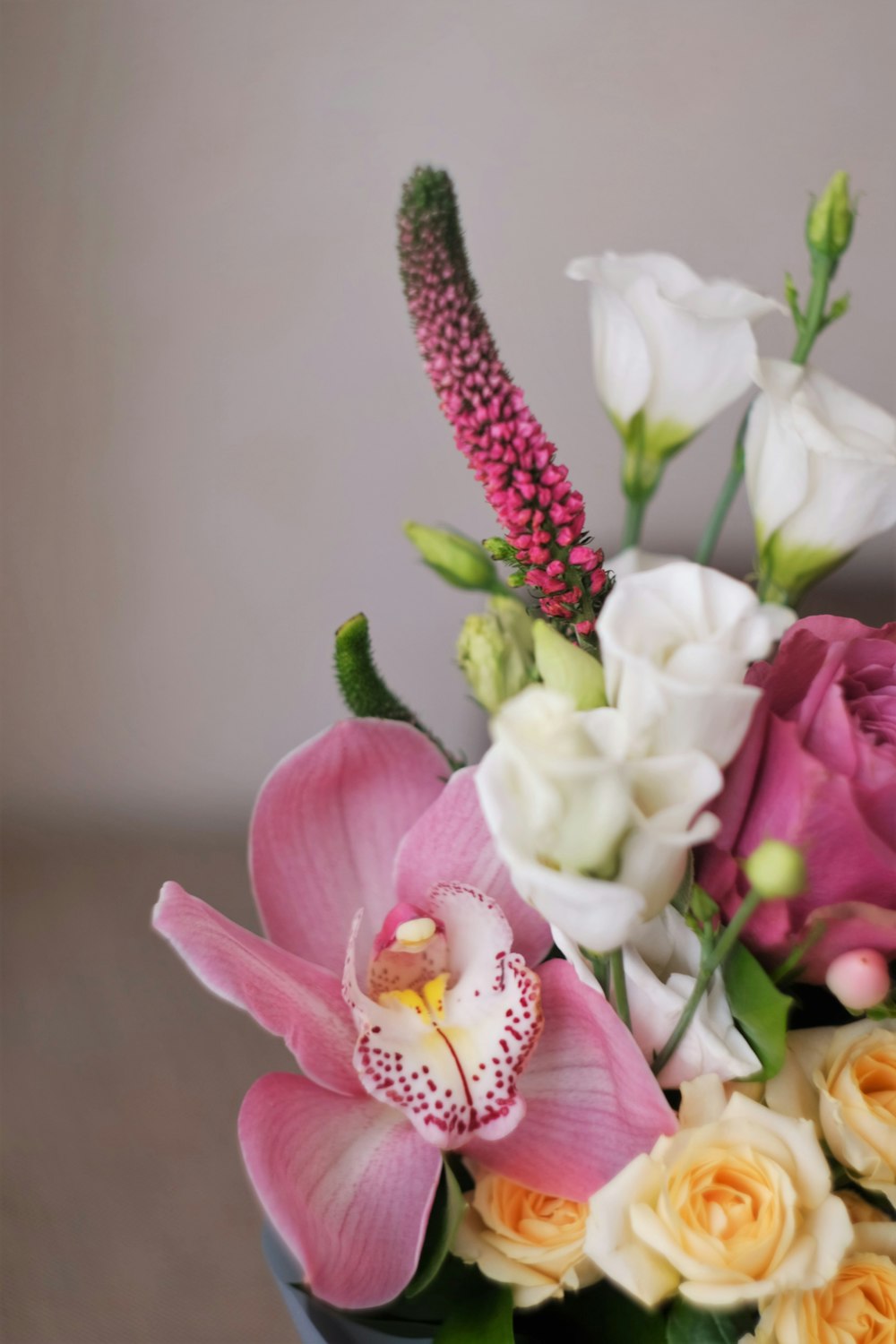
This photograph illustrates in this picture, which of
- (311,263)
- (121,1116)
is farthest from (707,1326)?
(311,263)

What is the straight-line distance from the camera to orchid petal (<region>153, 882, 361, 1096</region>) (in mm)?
287

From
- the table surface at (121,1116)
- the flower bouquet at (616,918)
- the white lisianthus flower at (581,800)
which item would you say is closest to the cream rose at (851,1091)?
the flower bouquet at (616,918)

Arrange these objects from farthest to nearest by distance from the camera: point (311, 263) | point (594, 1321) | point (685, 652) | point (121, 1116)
Result: point (311, 263), point (121, 1116), point (594, 1321), point (685, 652)

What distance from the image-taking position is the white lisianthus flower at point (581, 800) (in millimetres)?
220

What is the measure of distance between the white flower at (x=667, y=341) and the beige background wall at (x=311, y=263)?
718 millimetres

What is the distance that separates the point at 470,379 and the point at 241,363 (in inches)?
31.4

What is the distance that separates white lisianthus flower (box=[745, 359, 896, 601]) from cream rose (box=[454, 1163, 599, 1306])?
0.60 ft

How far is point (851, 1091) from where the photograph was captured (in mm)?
285

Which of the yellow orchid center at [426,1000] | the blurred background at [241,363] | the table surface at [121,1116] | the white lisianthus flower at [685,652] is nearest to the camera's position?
the white lisianthus flower at [685,652]

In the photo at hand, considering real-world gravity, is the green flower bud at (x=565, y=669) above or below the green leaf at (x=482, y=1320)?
above

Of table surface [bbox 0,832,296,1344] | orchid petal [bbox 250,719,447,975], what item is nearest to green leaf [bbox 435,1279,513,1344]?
orchid petal [bbox 250,719,447,975]

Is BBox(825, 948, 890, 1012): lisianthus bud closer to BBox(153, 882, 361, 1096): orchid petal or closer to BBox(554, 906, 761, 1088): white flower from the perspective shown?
BBox(554, 906, 761, 1088): white flower

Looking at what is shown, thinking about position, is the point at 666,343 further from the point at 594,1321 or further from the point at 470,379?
the point at 594,1321

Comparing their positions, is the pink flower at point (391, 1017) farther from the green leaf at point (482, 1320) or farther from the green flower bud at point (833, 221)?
the green flower bud at point (833, 221)
